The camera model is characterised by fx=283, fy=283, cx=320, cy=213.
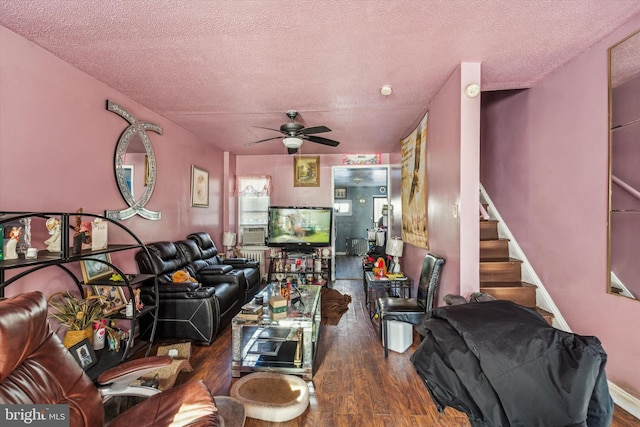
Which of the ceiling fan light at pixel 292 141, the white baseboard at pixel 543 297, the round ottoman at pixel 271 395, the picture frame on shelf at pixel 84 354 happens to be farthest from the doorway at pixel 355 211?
the picture frame on shelf at pixel 84 354

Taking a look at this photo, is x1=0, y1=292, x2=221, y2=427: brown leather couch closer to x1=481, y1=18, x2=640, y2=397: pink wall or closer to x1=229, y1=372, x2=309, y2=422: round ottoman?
x1=229, y1=372, x2=309, y2=422: round ottoman

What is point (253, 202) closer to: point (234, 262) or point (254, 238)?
point (254, 238)

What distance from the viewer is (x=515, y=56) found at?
7.64 feet

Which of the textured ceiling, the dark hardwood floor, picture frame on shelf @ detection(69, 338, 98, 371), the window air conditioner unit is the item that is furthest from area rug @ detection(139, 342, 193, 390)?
the window air conditioner unit

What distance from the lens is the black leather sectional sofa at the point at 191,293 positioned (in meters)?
3.03

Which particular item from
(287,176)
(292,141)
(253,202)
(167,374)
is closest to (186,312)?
(167,374)

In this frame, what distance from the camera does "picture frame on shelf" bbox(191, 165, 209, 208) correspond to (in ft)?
15.3

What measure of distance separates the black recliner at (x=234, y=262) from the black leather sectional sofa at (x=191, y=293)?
0.06 metres

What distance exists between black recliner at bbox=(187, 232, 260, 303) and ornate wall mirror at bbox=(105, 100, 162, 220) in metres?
1.00

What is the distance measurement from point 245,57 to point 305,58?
1.61 ft

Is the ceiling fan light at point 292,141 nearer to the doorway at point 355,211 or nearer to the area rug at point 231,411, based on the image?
the area rug at point 231,411

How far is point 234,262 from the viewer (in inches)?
196

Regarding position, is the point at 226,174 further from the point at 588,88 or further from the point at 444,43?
the point at 588,88

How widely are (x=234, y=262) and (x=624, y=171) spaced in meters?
4.89
